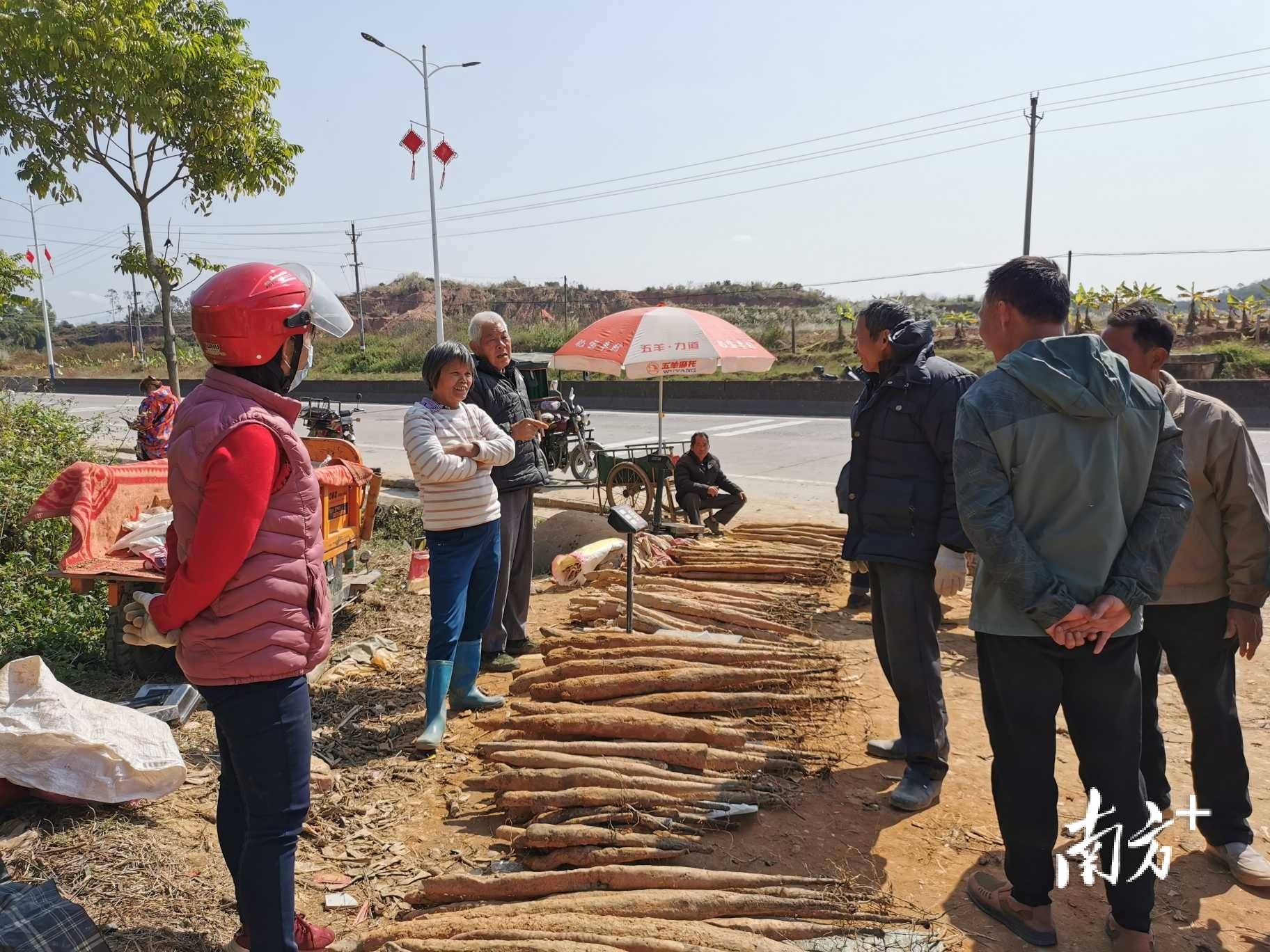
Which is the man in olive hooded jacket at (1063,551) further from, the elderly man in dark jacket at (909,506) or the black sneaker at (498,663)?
the black sneaker at (498,663)

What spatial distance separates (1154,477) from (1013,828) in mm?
1077

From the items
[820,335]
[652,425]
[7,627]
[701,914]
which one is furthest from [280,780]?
[820,335]

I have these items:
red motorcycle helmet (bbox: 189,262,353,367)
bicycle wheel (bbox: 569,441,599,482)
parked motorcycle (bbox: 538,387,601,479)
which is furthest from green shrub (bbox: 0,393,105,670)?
bicycle wheel (bbox: 569,441,599,482)

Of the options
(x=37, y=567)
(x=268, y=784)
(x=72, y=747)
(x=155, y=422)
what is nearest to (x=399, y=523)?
(x=155, y=422)

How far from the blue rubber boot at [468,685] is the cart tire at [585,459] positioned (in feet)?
29.0

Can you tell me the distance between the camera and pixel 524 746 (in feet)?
12.0

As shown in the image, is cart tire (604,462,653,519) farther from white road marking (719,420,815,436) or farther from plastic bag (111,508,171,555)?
white road marking (719,420,815,436)

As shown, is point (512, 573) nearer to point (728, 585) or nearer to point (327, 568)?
point (327, 568)

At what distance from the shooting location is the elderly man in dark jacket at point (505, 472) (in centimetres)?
473

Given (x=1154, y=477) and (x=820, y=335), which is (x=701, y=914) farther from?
(x=820, y=335)

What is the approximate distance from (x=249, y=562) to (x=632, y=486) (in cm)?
746

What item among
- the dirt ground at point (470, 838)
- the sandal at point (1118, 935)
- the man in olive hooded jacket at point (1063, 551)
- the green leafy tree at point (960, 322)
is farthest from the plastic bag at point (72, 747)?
the green leafy tree at point (960, 322)

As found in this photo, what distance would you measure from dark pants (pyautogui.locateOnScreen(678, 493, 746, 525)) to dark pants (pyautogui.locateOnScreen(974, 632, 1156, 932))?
239 inches

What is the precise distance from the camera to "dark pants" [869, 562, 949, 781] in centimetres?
344
